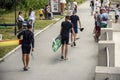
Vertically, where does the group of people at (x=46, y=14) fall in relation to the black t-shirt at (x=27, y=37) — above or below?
below

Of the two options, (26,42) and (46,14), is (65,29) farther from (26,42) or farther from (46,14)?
(46,14)

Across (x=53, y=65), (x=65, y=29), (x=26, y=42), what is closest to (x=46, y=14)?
(x=65, y=29)

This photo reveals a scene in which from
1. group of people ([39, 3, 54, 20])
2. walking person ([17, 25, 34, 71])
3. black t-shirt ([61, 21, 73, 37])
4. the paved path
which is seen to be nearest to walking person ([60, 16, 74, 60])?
black t-shirt ([61, 21, 73, 37])

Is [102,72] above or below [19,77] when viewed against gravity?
above

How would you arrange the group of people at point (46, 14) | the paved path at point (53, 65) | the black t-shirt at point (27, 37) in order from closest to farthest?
the paved path at point (53, 65) < the black t-shirt at point (27, 37) < the group of people at point (46, 14)

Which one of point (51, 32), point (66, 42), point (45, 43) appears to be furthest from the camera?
point (51, 32)

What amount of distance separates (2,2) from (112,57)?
27306 millimetres

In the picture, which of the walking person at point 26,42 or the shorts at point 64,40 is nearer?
the walking person at point 26,42

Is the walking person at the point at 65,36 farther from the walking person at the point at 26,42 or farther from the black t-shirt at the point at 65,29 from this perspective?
the walking person at the point at 26,42

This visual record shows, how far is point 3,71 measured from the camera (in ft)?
47.4

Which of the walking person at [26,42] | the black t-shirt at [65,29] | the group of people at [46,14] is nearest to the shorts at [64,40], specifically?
the black t-shirt at [65,29]

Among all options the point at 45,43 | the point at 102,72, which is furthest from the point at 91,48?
the point at 102,72

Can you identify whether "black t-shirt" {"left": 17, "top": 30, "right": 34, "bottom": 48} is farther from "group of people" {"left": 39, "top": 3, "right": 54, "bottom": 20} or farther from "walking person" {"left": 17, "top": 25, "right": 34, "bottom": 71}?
"group of people" {"left": 39, "top": 3, "right": 54, "bottom": 20}

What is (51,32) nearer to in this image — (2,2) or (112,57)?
(112,57)
